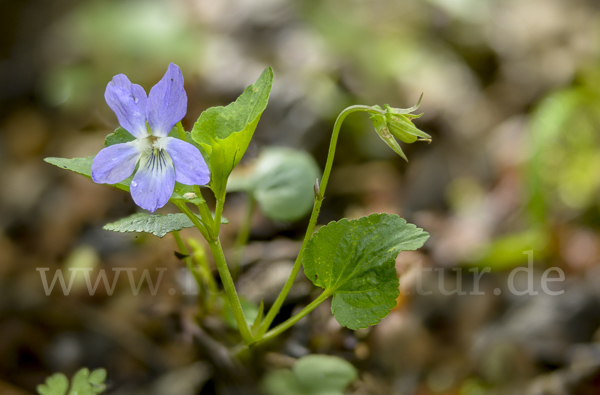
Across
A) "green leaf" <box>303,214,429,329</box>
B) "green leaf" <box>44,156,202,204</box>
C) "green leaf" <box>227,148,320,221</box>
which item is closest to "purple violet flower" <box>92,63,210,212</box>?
"green leaf" <box>44,156,202,204</box>

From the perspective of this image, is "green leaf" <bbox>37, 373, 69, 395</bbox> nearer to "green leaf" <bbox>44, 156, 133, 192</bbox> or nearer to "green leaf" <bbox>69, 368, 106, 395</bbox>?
"green leaf" <bbox>69, 368, 106, 395</bbox>

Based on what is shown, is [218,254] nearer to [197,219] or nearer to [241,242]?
[197,219]

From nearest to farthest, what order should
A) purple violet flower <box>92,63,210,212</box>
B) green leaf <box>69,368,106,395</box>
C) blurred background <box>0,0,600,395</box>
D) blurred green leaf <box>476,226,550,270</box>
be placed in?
purple violet flower <box>92,63,210,212</box>
green leaf <box>69,368,106,395</box>
blurred background <box>0,0,600,395</box>
blurred green leaf <box>476,226,550,270</box>

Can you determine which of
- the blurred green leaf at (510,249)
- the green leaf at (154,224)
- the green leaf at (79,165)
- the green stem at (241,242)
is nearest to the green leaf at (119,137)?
the green leaf at (79,165)

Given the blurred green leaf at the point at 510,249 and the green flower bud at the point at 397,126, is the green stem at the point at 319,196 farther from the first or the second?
the blurred green leaf at the point at 510,249

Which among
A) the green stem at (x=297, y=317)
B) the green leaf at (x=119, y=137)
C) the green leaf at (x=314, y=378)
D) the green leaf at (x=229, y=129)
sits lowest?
the green leaf at (x=314, y=378)

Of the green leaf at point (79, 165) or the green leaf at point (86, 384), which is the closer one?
the green leaf at point (79, 165)

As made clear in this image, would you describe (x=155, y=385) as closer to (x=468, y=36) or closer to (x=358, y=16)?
(x=358, y=16)
